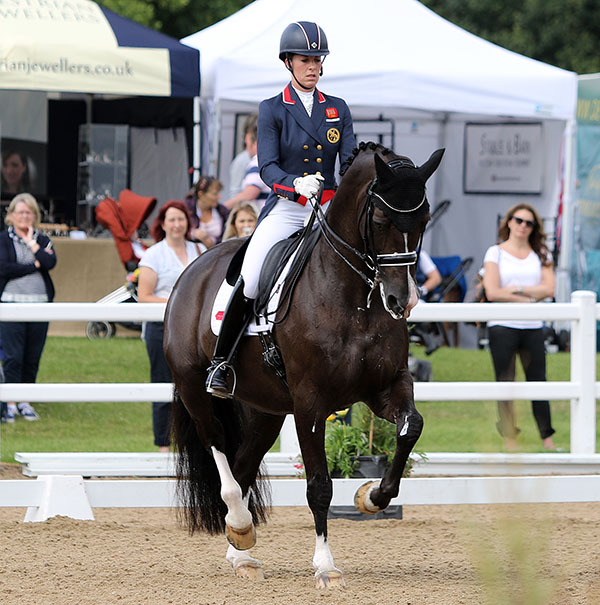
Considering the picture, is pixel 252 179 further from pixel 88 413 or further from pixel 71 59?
pixel 71 59

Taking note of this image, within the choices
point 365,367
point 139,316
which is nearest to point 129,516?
point 139,316

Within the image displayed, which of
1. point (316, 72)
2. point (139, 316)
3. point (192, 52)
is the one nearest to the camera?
point (316, 72)

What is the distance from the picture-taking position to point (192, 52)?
12.8 m

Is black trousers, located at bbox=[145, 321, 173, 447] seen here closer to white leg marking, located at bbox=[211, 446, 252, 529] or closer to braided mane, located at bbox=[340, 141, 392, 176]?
white leg marking, located at bbox=[211, 446, 252, 529]

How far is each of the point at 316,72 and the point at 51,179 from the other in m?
11.1

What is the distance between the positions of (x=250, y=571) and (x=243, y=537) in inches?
6.8

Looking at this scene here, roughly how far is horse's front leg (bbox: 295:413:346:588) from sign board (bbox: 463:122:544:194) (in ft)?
38.6

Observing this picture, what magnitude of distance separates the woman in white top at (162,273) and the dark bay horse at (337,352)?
3.06 metres

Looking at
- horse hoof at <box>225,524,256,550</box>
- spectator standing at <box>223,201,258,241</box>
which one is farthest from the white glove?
spectator standing at <box>223,201,258,241</box>

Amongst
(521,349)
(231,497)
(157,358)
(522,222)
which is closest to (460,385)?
(521,349)

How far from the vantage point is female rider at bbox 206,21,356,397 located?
5.26m

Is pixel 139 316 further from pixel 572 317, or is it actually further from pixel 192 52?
pixel 192 52

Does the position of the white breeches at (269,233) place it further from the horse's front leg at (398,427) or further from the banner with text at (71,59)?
the banner with text at (71,59)

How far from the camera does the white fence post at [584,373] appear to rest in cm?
822
